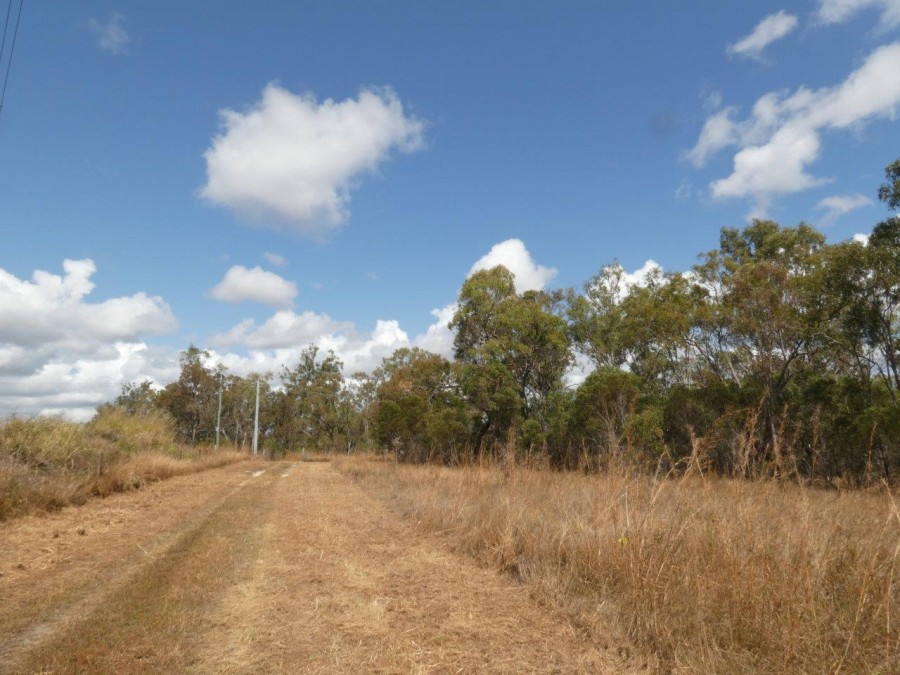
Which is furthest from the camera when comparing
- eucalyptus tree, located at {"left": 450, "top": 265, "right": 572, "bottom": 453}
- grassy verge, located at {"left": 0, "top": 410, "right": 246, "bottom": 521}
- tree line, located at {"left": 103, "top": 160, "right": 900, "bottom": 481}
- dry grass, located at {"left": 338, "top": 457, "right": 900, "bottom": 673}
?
eucalyptus tree, located at {"left": 450, "top": 265, "right": 572, "bottom": 453}

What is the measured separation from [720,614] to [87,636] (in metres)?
4.97

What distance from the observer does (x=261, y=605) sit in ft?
16.0

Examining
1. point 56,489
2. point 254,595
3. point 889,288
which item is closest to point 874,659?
A: point 254,595

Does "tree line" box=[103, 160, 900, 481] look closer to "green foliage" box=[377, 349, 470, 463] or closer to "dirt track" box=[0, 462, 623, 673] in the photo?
"green foliage" box=[377, 349, 470, 463]

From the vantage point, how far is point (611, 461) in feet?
18.3

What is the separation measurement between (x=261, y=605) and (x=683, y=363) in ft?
85.7

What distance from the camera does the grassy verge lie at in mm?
9078

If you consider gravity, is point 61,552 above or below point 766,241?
below

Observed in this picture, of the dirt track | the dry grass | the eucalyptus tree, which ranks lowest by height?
the dirt track

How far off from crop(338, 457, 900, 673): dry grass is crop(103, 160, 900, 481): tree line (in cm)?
372

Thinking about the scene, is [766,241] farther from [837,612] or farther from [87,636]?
[87,636]

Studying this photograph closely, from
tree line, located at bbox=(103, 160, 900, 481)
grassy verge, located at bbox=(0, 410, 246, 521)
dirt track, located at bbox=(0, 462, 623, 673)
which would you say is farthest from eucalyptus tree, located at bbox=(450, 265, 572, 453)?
dirt track, located at bbox=(0, 462, 623, 673)

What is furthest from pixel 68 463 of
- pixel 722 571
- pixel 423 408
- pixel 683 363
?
pixel 683 363

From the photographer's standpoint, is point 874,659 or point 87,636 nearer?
point 874,659
